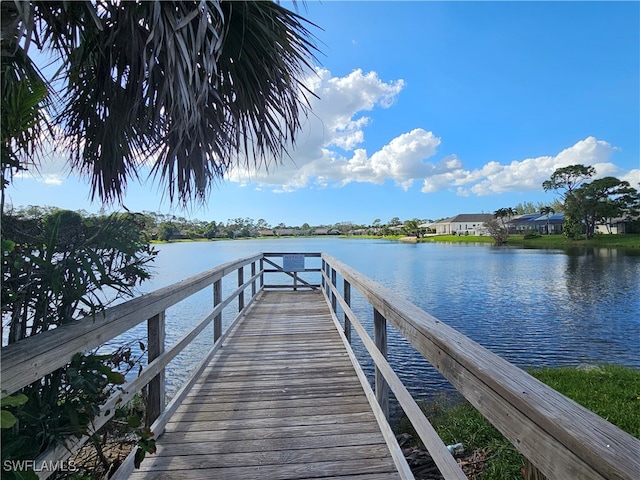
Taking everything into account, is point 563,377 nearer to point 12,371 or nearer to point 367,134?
point 12,371

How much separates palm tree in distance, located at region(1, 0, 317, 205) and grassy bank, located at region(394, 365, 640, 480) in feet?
11.1

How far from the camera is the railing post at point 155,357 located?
203 cm

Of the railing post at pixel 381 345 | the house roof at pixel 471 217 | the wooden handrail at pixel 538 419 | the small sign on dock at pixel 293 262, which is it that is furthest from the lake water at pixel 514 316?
the house roof at pixel 471 217

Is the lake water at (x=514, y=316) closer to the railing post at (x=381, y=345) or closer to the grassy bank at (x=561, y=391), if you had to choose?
the grassy bank at (x=561, y=391)

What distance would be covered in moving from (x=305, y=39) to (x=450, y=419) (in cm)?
443

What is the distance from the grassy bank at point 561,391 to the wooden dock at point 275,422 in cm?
161

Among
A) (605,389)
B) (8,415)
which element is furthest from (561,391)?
(8,415)

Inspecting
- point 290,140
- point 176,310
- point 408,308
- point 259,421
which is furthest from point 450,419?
point 176,310

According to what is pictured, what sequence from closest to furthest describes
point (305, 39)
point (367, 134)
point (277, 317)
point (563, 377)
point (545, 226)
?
point (305, 39) → point (277, 317) → point (563, 377) → point (367, 134) → point (545, 226)

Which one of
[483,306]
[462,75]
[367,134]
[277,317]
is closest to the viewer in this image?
[277,317]

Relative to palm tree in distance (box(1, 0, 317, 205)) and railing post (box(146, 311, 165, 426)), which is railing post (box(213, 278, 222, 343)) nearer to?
palm tree in distance (box(1, 0, 317, 205))

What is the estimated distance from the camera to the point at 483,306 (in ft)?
39.5

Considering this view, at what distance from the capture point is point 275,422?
2230 mm

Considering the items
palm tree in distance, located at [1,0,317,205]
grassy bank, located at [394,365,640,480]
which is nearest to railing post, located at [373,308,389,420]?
palm tree in distance, located at [1,0,317,205]
